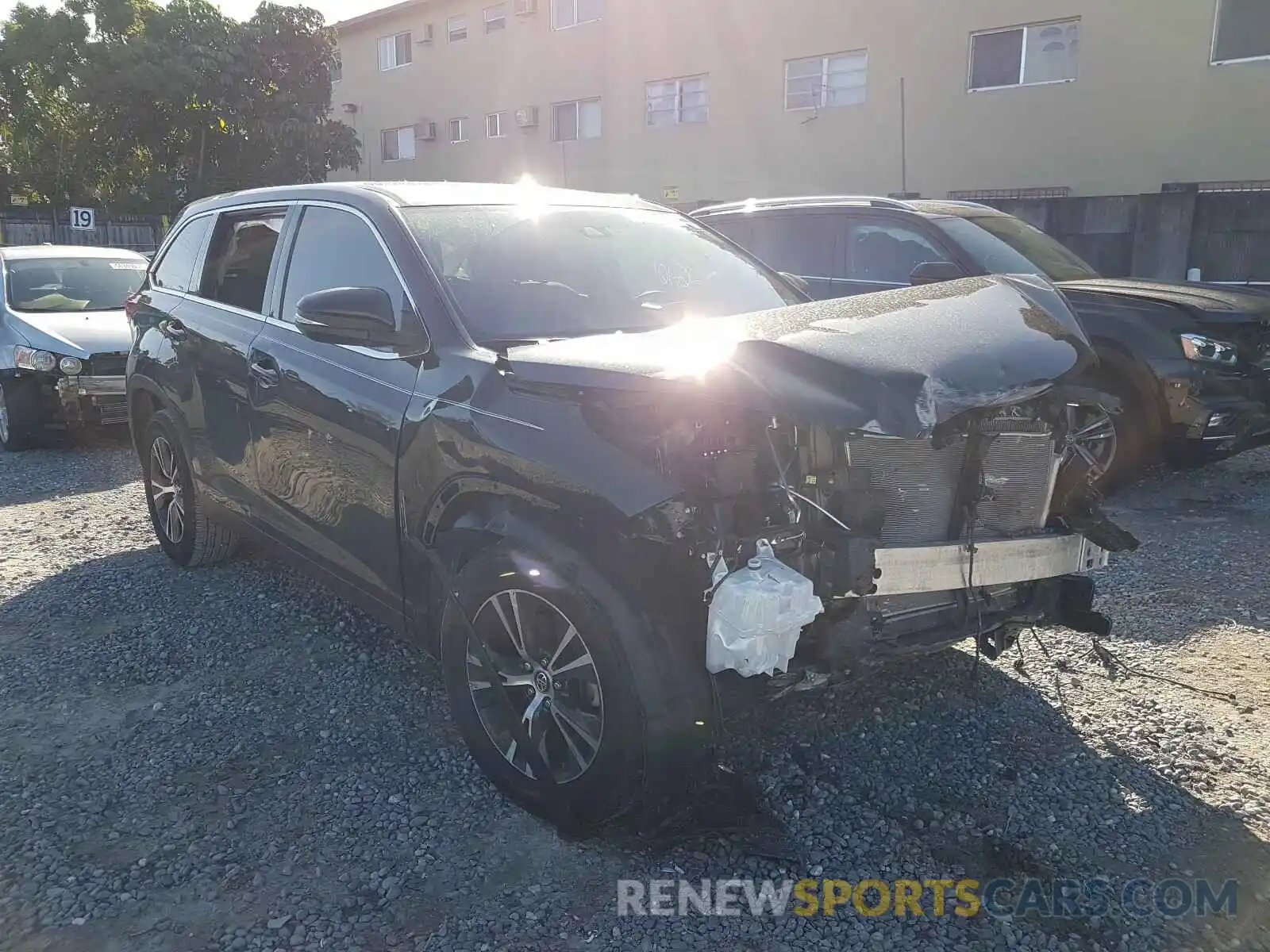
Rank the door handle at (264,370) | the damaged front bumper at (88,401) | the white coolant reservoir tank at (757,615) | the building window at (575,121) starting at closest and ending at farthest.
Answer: the white coolant reservoir tank at (757,615) < the door handle at (264,370) < the damaged front bumper at (88,401) < the building window at (575,121)

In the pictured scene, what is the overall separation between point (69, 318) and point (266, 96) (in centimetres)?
2331

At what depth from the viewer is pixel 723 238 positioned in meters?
4.51

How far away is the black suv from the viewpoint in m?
5.95

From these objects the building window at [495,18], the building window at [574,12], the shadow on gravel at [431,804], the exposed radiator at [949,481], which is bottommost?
the shadow on gravel at [431,804]

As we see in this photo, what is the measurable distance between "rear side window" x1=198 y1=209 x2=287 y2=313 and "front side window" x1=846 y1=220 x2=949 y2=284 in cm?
436

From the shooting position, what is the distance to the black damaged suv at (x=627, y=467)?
2555mm

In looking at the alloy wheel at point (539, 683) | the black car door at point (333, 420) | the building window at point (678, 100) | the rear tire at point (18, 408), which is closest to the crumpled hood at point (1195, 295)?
the black car door at point (333, 420)

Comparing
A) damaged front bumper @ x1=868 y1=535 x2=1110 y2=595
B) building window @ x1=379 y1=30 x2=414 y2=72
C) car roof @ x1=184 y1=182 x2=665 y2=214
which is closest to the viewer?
damaged front bumper @ x1=868 y1=535 x2=1110 y2=595

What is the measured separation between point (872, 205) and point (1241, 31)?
10889 mm

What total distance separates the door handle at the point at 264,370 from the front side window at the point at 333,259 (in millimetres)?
187

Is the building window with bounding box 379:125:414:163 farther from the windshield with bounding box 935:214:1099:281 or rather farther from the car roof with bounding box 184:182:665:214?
the car roof with bounding box 184:182:665:214

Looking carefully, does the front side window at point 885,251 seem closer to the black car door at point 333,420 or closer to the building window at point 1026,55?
the black car door at point 333,420

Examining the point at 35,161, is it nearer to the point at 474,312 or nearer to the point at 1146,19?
the point at 1146,19

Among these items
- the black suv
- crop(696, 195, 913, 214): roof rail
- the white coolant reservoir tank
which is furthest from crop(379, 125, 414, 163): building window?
the white coolant reservoir tank
